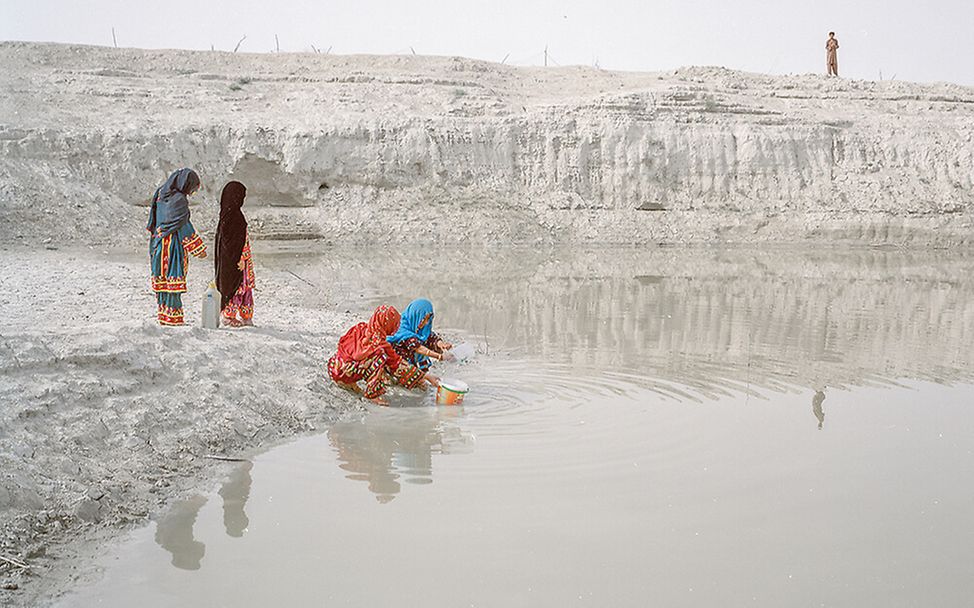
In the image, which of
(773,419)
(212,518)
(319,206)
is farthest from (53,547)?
(319,206)

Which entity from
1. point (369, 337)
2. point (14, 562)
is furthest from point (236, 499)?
point (369, 337)

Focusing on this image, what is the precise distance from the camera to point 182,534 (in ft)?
15.0

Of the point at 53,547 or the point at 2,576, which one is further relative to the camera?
the point at 53,547

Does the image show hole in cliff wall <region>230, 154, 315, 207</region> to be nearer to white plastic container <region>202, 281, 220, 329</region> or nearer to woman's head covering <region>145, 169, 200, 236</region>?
woman's head covering <region>145, 169, 200, 236</region>

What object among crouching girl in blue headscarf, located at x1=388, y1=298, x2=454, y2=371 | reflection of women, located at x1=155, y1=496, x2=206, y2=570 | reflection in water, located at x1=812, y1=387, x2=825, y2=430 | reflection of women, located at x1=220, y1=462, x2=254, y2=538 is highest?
crouching girl in blue headscarf, located at x1=388, y1=298, x2=454, y2=371

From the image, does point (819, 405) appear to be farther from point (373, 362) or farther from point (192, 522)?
point (192, 522)

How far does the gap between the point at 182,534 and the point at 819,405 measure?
5037mm

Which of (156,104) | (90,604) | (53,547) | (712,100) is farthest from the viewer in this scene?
(712,100)

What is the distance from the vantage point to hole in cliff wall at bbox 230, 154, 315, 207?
2398 cm

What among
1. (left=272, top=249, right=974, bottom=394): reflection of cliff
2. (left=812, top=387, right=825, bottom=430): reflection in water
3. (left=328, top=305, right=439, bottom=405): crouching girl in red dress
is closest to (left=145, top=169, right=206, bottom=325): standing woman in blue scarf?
(left=328, top=305, right=439, bottom=405): crouching girl in red dress

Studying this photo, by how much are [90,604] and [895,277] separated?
17134mm

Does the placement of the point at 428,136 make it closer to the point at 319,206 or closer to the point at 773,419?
the point at 319,206

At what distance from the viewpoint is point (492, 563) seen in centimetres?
429

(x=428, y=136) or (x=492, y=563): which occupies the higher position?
(x=428, y=136)
